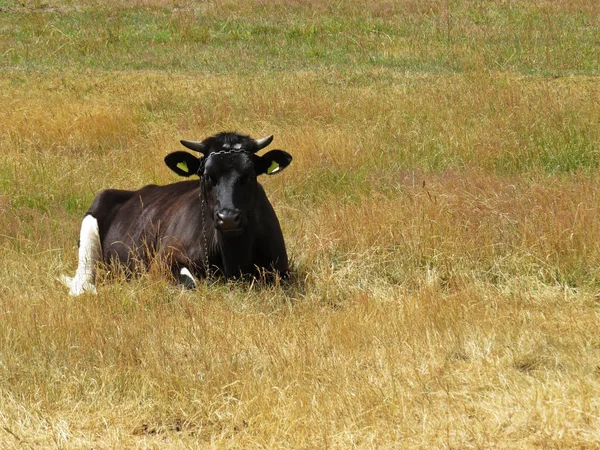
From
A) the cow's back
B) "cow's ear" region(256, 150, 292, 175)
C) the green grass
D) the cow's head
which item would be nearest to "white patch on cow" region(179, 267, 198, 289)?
the cow's head

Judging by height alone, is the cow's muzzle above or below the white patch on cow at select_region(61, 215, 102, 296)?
above

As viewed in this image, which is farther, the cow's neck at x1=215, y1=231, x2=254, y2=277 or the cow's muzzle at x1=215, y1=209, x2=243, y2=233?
the cow's neck at x1=215, y1=231, x2=254, y2=277

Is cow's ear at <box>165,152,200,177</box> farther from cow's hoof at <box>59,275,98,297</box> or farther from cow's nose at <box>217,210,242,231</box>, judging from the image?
cow's hoof at <box>59,275,98,297</box>

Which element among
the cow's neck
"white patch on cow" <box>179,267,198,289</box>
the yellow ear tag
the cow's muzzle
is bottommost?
"white patch on cow" <box>179,267,198,289</box>

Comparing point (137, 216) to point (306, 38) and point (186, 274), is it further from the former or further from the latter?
point (306, 38)

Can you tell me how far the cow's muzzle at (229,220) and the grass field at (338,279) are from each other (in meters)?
0.50

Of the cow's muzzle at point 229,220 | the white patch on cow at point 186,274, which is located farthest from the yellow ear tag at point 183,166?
the cow's muzzle at point 229,220

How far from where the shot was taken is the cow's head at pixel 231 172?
714 cm

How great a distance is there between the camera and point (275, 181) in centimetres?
1055

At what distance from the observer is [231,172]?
736 cm

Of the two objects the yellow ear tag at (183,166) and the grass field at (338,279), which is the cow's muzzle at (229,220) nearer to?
the grass field at (338,279)

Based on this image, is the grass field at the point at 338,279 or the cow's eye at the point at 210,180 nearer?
the grass field at the point at 338,279

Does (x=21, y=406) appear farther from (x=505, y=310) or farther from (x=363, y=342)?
(x=505, y=310)

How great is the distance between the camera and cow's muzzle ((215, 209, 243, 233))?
703 centimetres
